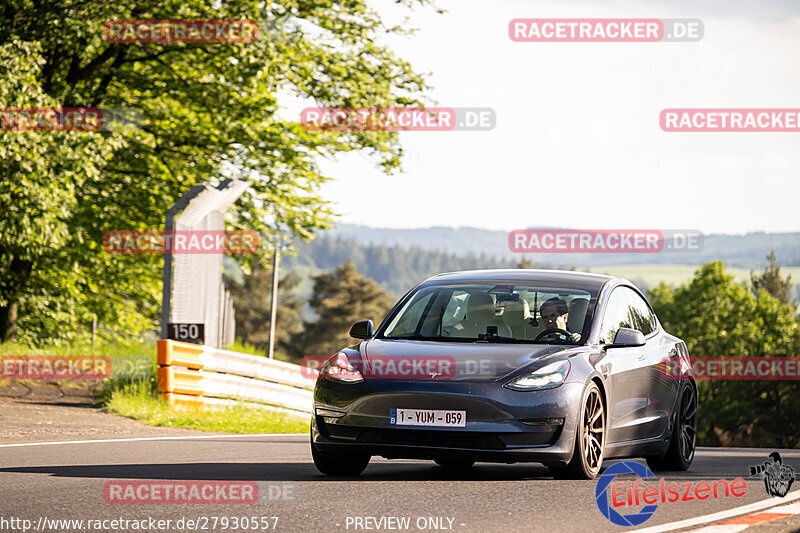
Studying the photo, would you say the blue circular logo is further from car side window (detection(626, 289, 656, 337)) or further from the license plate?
car side window (detection(626, 289, 656, 337))

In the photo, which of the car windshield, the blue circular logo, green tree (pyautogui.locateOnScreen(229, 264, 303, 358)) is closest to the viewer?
the blue circular logo

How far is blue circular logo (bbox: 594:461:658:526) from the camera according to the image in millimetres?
6434

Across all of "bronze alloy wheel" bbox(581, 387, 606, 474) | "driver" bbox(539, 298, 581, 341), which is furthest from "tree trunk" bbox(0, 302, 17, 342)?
"bronze alloy wheel" bbox(581, 387, 606, 474)

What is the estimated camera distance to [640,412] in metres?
9.35

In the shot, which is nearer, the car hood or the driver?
the car hood

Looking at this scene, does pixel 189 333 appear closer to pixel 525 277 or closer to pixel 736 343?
pixel 525 277

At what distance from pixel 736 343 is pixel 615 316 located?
72932mm

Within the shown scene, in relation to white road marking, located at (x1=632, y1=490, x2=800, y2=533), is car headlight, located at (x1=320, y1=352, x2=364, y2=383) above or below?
above

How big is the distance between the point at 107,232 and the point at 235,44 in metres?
5.74

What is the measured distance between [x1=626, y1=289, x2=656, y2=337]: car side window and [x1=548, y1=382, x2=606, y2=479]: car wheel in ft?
5.38

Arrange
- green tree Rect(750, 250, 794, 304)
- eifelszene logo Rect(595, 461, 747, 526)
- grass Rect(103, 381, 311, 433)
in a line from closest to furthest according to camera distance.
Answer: eifelszene logo Rect(595, 461, 747, 526), grass Rect(103, 381, 311, 433), green tree Rect(750, 250, 794, 304)

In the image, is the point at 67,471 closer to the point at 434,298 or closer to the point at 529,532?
the point at 434,298

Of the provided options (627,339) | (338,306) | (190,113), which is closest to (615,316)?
(627,339)

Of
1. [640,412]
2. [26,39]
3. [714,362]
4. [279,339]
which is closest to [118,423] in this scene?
[640,412]
